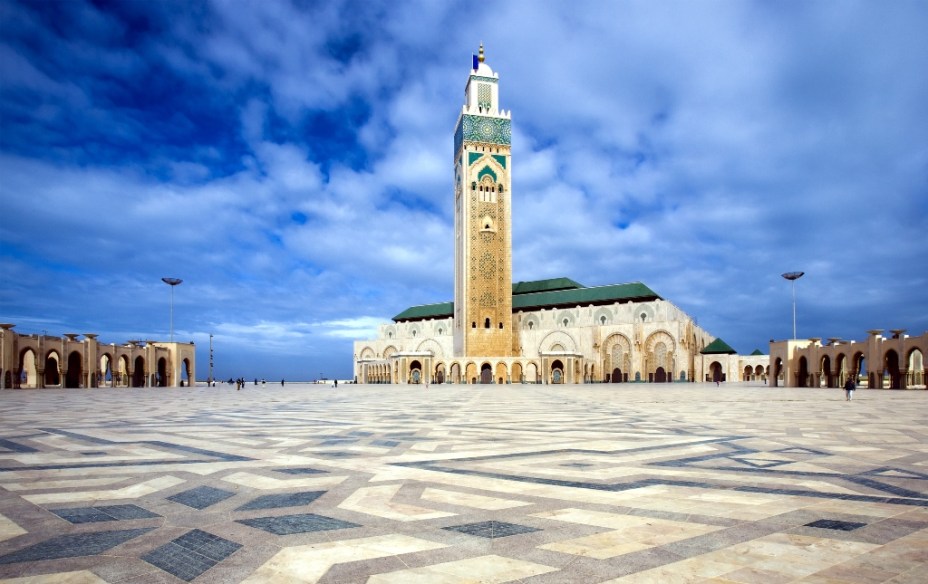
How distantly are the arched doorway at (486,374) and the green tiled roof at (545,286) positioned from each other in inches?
520

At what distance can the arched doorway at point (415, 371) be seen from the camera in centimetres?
5028

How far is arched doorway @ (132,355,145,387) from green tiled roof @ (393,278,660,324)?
30.6 meters

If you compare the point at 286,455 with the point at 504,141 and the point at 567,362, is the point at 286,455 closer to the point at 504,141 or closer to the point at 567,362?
the point at 567,362

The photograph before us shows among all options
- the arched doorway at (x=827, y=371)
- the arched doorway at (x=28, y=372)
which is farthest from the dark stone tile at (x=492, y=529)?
the arched doorway at (x=28, y=372)

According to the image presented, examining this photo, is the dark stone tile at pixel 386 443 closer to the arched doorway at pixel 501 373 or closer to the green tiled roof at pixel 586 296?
the arched doorway at pixel 501 373

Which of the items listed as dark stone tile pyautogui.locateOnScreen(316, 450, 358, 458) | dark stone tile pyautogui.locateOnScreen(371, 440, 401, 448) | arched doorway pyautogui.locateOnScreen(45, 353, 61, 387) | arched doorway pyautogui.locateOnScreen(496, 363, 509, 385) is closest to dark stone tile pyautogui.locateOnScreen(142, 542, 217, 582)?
dark stone tile pyautogui.locateOnScreen(316, 450, 358, 458)

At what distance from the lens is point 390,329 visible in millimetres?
67312

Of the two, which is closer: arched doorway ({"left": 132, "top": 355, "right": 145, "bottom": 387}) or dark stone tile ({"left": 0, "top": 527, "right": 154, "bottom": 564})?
dark stone tile ({"left": 0, "top": 527, "right": 154, "bottom": 564})

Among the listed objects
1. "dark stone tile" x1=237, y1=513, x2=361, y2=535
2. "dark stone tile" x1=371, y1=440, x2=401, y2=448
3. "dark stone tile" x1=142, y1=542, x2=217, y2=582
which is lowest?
"dark stone tile" x1=371, y1=440, x2=401, y2=448

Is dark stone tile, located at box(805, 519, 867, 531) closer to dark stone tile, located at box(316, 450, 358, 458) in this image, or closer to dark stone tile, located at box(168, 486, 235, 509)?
dark stone tile, located at box(168, 486, 235, 509)

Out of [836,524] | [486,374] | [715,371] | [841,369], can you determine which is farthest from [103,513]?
[715,371]

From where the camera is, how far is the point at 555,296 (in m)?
58.6

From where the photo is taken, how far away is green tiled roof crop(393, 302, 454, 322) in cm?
6419

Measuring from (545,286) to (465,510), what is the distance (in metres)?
60.0
